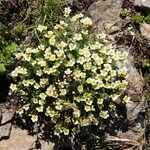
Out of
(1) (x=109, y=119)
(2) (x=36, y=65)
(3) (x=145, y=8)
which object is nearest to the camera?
(2) (x=36, y=65)

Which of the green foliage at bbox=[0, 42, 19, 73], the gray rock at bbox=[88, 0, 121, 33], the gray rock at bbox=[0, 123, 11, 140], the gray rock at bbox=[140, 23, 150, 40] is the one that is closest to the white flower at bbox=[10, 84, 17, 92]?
the green foliage at bbox=[0, 42, 19, 73]

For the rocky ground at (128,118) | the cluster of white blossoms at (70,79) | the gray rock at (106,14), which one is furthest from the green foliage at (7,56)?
the gray rock at (106,14)

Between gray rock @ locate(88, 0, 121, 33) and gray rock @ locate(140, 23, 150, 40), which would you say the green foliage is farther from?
gray rock @ locate(140, 23, 150, 40)

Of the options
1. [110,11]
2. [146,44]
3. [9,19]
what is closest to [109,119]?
[146,44]

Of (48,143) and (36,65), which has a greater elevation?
(36,65)

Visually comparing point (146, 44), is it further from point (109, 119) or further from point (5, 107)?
point (5, 107)

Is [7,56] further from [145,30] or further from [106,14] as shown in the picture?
[145,30]
